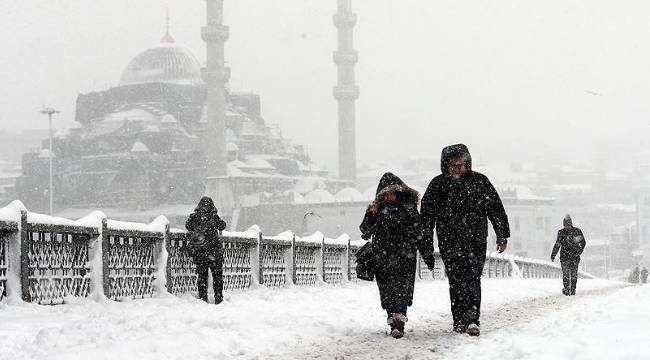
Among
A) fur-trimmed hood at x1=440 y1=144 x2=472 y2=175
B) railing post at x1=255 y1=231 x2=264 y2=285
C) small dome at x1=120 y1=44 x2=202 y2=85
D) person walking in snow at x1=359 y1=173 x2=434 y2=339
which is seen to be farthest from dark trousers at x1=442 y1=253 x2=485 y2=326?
small dome at x1=120 y1=44 x2=202 y2=85

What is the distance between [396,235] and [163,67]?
10319cm

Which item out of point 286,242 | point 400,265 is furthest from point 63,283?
point 286,242

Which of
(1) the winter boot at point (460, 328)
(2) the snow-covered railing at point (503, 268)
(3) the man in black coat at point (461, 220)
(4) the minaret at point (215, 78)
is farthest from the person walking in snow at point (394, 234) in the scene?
(4) the minaret at point (215, 78)

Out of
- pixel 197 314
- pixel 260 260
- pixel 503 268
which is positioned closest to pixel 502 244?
pixel 197 314

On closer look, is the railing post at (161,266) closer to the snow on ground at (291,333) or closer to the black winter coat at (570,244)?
the snow on ground at (291,333)

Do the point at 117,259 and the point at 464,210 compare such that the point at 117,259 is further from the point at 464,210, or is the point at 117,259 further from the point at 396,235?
the point at 464,210

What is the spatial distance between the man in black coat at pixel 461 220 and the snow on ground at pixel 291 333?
1.28 ft

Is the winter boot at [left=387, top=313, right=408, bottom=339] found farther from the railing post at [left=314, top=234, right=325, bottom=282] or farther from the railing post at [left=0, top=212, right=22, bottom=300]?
the railing post at [left=314, top=234, right=325, bottom=282]

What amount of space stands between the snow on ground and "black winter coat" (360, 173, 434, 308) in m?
0.49

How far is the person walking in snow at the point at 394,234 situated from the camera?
24.1 feet

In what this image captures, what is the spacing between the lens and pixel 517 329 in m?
7.23

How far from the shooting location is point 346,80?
9569 centimetres

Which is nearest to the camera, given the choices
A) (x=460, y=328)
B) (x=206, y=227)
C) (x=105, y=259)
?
(x=460, y=328)

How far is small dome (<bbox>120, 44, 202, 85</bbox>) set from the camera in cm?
10681
